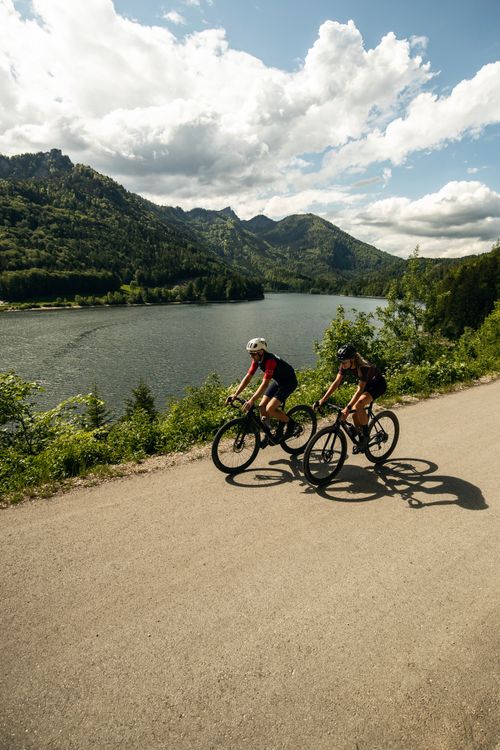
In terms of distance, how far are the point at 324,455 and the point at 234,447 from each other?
71.3 inches

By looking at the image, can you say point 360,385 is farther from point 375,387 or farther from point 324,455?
point 324,455

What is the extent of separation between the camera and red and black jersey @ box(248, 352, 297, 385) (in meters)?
7.79

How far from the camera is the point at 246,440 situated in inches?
309

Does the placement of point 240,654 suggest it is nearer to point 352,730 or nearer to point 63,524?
point 352,730

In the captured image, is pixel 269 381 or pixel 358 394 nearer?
pixel 358 394

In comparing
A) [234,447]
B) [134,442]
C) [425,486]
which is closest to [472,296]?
[425,486]

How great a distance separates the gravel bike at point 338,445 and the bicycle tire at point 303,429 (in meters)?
1.18

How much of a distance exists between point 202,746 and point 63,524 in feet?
12.3

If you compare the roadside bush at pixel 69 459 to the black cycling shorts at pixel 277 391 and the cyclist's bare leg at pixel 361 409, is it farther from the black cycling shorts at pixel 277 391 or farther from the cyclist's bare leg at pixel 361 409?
the cyclist's bare leg at pixel 361 409

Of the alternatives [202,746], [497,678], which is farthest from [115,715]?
[497,678]

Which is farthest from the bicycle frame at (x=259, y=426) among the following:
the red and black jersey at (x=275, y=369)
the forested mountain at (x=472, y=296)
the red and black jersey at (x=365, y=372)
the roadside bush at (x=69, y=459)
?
the forested mountain at (x=472, y=296)

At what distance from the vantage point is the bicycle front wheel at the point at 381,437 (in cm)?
807

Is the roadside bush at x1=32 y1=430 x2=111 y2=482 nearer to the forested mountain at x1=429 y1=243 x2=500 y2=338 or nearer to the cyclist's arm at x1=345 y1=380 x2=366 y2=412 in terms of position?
the cyclist's arm at x1=345 y1=380 x2=366 y2=412

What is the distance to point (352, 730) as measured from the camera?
3211mm
